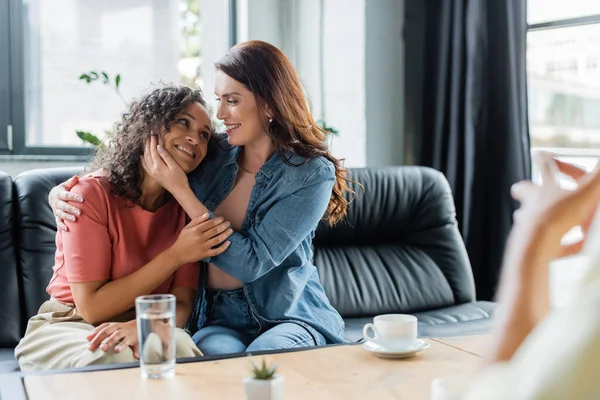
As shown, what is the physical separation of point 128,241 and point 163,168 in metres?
0.21

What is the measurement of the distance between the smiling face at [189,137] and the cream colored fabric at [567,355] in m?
1.66

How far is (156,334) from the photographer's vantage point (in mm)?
1212

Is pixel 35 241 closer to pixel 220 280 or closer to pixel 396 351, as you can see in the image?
pixel 220 280

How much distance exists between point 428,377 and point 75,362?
788 millimetres

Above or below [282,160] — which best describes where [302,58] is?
above

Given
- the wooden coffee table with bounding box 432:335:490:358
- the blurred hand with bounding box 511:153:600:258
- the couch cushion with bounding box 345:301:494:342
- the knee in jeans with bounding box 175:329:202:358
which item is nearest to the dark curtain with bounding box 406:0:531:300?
the couch cushion with bounding box 345:301:494:342

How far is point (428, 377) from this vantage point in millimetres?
1268

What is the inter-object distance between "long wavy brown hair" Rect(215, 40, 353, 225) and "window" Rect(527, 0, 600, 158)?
168cm

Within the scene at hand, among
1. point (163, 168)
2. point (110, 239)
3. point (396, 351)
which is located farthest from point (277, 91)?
point (396, 351)

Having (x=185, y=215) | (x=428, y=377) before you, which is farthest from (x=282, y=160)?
(x=428, y=377)

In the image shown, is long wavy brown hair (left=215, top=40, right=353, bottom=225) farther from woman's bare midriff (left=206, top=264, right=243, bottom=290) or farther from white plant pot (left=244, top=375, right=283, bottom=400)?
white plant pot (left=244, top=375, right=283, bottom=400)

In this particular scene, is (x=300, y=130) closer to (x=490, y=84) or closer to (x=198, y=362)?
(x=198, y=362)

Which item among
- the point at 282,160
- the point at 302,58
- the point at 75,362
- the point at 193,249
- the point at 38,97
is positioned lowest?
the point at 75,362

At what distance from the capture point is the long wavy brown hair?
6.52 ft
